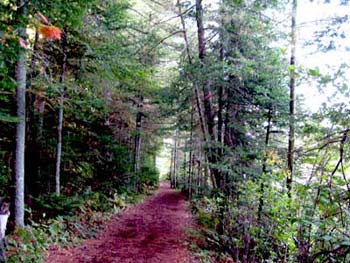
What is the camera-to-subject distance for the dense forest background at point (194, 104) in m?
5.73

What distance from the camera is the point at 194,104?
Answer: 45.8 feet

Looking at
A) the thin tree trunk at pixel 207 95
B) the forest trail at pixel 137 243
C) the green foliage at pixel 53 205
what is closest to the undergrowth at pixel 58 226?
the green foliage at pixel 53 205

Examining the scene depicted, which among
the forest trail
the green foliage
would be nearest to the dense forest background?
the green foliage

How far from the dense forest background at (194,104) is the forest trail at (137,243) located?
0.55 meters

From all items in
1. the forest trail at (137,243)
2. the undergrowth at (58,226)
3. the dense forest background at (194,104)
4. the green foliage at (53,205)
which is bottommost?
the forest trail at (137,243)

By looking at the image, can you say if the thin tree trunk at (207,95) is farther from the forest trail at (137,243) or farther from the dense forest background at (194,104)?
the forest trail at (137,243)

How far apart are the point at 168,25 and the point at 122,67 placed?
5550 millimetres

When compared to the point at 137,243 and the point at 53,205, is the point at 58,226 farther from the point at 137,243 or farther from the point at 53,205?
the point at 137,243

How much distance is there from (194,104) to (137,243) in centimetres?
710

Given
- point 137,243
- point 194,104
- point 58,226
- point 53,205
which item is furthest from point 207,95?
point 58,226

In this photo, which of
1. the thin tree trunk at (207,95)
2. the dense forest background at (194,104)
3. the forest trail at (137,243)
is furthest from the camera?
the thin tree trunk at (207,95)

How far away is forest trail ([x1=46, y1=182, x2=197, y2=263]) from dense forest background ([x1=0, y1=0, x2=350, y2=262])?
0.55m

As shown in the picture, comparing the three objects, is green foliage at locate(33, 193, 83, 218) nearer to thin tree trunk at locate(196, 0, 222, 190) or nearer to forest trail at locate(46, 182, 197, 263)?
forest trail at locate(46, 182, 197, 263)

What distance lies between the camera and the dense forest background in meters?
5.73
